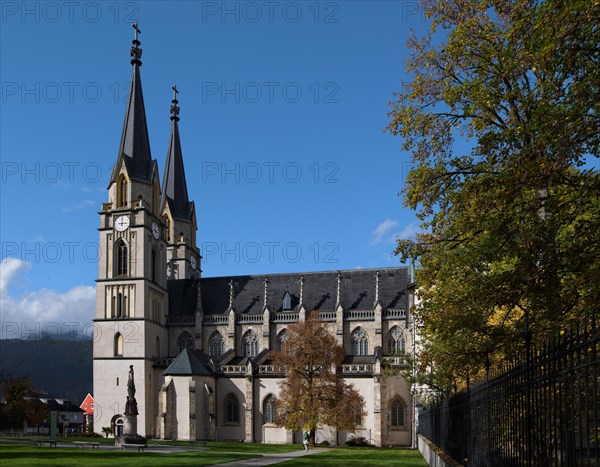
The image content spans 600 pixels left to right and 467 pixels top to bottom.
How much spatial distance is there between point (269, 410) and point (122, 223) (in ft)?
76.3

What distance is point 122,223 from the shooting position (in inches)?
2653

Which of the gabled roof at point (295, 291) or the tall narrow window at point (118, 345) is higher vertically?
the gabled roof at point (295, 291)

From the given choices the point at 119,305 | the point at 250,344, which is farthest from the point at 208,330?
the point at 119,305

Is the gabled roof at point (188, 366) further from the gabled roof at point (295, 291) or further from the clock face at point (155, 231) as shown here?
the clock face at point (155, 231)

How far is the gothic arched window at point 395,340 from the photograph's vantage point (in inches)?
2539

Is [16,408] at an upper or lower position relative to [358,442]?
upper

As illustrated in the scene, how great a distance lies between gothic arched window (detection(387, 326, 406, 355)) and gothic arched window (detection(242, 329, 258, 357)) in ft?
44.7

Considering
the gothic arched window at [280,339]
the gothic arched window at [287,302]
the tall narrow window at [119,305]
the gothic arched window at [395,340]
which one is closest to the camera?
the gothic arched window at [395,340]

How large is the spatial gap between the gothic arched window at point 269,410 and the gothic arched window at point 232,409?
103 inches

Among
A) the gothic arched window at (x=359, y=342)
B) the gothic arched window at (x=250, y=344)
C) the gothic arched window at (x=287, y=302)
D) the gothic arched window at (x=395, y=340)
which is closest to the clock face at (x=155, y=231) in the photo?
the gothic arched window at (x=250, y=344)

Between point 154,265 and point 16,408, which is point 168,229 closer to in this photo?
point 154,265

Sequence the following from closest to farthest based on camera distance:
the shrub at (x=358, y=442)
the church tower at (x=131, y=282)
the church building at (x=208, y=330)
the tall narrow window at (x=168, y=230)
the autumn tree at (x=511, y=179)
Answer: the autumn tree at (x=511, y=179), the shrub at (x=358, y=442), the church building at (x=208, y=330), the church tower at (x=131, y=282), the tall narrow window at (x=168, y=230)

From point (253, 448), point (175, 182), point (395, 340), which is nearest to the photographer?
point (253, 448)

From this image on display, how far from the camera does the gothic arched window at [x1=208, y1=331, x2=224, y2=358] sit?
69.6 meters
